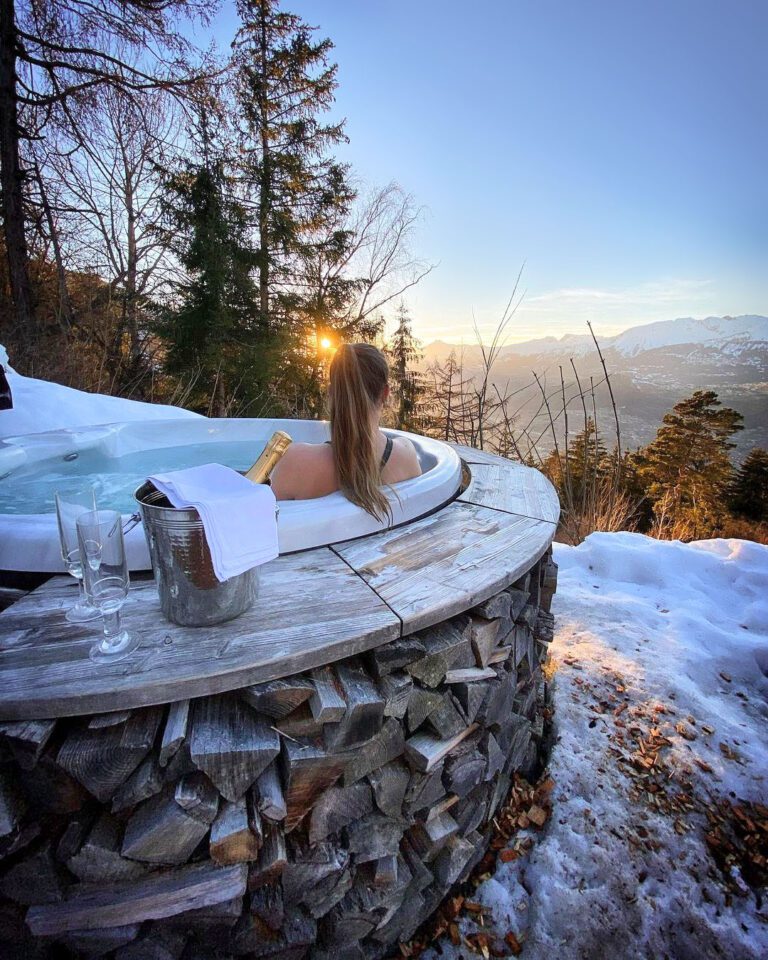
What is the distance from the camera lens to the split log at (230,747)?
715 mm

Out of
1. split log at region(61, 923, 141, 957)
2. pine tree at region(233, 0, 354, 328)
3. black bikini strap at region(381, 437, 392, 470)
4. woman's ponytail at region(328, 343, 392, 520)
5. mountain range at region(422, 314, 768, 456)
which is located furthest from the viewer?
pine tree at region(233, 0, 354, 328)

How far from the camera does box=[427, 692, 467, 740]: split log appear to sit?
0.97 metres

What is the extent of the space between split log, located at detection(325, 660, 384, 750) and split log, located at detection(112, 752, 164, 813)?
0.27m

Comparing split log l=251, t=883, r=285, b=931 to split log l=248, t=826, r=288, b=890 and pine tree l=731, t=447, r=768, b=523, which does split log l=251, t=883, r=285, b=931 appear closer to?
split log l=248, t=826, r=288, b=890

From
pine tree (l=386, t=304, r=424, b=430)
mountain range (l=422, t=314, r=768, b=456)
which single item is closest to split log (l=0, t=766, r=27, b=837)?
mountain range (l=422, t=314, r=768, b=456)

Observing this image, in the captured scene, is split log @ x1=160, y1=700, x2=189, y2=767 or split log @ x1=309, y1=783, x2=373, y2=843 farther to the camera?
split log @ x1=309, y1=783, x2=373, y2=843

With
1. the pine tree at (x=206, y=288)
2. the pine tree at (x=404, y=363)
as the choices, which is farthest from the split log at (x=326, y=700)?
the pine tree at (x=404, y=363)

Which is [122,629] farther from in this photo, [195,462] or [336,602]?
[195,462]

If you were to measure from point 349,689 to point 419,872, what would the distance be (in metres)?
0.57

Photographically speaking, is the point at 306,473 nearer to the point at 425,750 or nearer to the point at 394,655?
the point at 394,655

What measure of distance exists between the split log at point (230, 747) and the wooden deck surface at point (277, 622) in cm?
8

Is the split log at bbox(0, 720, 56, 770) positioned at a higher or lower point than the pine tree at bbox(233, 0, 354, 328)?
lower

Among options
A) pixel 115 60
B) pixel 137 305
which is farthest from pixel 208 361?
pixel 115 60

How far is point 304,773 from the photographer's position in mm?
779
